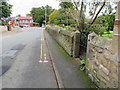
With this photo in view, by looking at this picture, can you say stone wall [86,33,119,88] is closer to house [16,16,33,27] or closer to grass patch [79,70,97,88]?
grass patch [79,70,97,88]

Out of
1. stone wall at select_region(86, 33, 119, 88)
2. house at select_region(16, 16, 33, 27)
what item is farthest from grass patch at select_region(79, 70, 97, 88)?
house at select_region(16, 16, 33, 27)

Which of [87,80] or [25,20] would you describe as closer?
[87,80]

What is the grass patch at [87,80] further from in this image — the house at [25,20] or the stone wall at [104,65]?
the house at [25,20]

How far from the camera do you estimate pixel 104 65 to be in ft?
9.25

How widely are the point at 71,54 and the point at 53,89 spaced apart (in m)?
3.21

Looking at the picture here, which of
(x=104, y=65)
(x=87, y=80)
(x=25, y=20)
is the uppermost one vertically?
(x=25, y=20)

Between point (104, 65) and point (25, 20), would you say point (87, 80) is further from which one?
point (25, 20)

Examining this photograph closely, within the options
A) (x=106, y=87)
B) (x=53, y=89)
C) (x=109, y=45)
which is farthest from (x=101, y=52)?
(x=53, y=89)

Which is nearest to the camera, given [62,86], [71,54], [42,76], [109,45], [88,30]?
[109,45]

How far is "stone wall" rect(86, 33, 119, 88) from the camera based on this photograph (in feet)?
7.93

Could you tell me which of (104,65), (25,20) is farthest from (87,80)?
(25,20)

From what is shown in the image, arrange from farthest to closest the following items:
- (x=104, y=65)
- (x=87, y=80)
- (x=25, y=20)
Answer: (x=25, y=20) → (x=87, y=80) → (x=104, y=65)

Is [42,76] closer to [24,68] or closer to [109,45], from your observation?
[24,68]

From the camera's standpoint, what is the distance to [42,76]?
3.94 m
